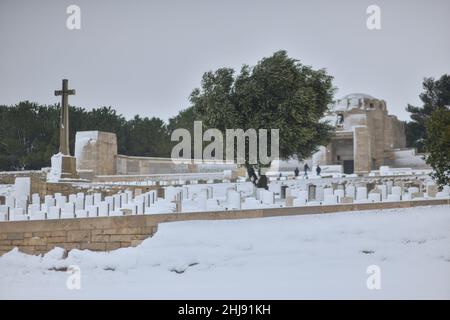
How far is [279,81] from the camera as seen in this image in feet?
67.6

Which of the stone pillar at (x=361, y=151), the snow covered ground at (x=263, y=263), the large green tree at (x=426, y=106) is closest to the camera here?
the snow covered ground at (x=263, y=263)

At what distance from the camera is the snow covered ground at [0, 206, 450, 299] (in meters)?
11.7

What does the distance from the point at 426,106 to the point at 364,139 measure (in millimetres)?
8525

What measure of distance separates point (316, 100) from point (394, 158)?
2451 cm

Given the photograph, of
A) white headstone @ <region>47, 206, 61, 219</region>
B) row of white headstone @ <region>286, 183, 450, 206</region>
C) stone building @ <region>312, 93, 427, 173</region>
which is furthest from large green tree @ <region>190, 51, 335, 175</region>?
stone building @ <region>312, 93, 427, 173</region>

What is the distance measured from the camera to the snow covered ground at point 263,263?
11719 mm

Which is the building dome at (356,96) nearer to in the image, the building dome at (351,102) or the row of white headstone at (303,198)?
the building dome at (351,102)

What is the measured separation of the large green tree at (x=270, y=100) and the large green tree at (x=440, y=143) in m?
4.56

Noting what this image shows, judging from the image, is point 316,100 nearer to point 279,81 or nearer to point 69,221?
point 279,81

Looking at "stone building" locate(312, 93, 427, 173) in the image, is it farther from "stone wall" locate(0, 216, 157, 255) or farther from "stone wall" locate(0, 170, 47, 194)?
"stone wall" locate(0, 216, 157, 255)

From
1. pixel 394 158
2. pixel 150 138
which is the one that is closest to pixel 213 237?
pixel 394 158

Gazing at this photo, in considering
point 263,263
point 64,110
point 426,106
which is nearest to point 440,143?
point 263,263

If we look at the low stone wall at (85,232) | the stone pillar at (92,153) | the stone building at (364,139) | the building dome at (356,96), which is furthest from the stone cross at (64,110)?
the building dome at (356,96)
